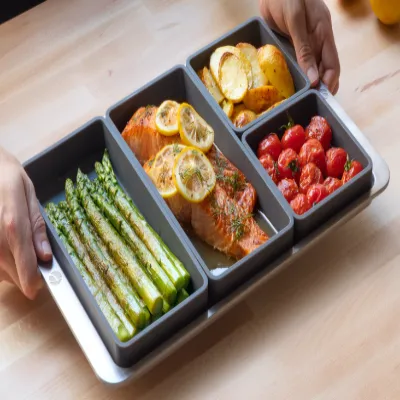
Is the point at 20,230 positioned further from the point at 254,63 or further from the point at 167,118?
the point at 254,63

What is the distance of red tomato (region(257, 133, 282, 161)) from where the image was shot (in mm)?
1593

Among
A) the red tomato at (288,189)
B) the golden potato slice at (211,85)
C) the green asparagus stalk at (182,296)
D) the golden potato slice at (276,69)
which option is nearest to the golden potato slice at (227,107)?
the golden potato slice at (211,85)

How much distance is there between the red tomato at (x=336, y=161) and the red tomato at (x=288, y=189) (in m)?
0.09

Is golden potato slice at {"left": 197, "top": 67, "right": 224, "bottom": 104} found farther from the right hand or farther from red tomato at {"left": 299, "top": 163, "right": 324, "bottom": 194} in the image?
the right hand

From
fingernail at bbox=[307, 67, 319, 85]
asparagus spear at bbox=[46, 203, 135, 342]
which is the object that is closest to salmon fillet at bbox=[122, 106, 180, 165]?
asparagus spear at bbox=[46, 203, 135, 342]

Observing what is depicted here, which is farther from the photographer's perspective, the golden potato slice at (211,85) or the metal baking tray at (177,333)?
the golden potato slice at (211,85)

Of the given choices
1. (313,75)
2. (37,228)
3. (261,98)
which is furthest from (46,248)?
(313,75)

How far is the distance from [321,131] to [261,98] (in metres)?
0.17

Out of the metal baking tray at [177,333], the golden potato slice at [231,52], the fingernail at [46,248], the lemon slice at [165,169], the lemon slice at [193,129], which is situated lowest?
the metal baking tray at [177,333]

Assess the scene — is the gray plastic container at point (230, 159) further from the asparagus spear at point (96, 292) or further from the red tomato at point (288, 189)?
the asparagus spear at point (96, 292)

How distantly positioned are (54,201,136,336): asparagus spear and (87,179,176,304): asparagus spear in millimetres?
61

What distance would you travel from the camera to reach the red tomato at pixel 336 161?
62.0 inches

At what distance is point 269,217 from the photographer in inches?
62.1

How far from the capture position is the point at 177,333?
1.41 metres
